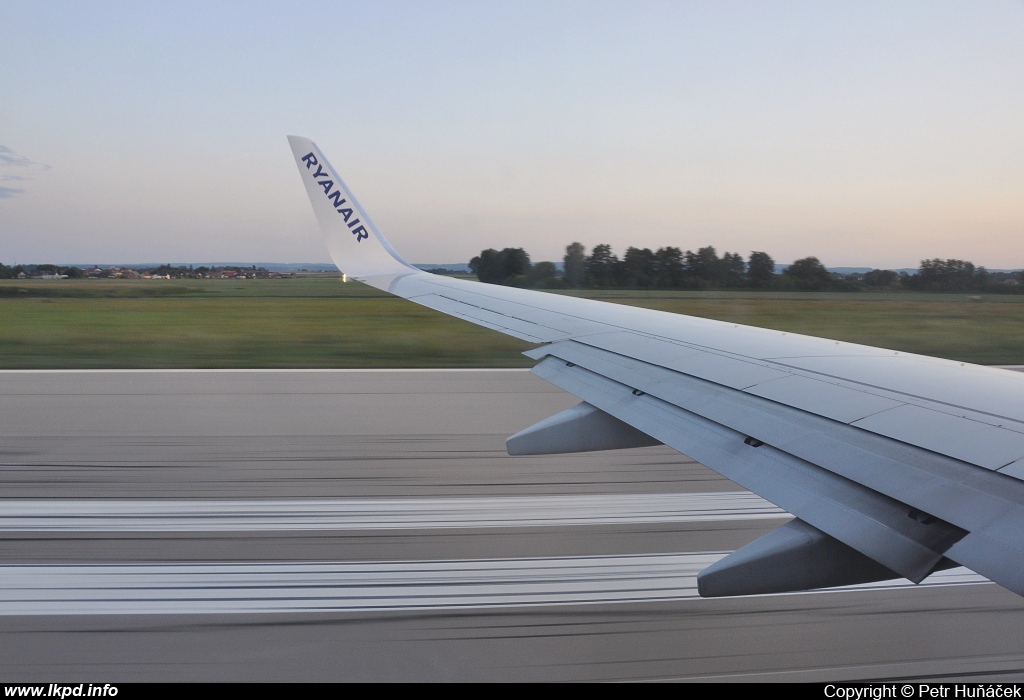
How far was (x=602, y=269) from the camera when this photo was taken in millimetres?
8562

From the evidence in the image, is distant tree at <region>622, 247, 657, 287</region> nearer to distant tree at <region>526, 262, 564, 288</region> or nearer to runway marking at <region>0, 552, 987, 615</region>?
distant tree at <region>526, 262, 564, 288</region>

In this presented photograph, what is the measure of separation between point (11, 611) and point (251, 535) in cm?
86

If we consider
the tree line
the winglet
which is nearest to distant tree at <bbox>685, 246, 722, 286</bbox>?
the tree line

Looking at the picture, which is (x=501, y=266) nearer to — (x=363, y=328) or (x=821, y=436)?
(x=363, y=328)

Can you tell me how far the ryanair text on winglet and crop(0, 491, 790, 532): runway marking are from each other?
122 inches

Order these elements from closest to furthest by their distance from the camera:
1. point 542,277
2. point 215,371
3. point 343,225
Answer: point 343,225, point 215,371, point 542,277

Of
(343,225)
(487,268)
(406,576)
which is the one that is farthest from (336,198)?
(406,576)

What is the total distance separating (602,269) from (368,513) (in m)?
6.03

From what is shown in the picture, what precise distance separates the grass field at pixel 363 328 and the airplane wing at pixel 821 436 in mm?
5236

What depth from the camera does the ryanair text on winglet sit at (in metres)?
5.45

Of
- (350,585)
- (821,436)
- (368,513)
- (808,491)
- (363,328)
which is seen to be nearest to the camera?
(808,491)

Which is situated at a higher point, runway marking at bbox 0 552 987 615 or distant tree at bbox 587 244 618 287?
distant tree at bbox 587 244 618 287

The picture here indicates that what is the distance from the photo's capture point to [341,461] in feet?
13.1

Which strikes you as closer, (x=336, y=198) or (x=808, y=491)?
(x=808, y=491)
